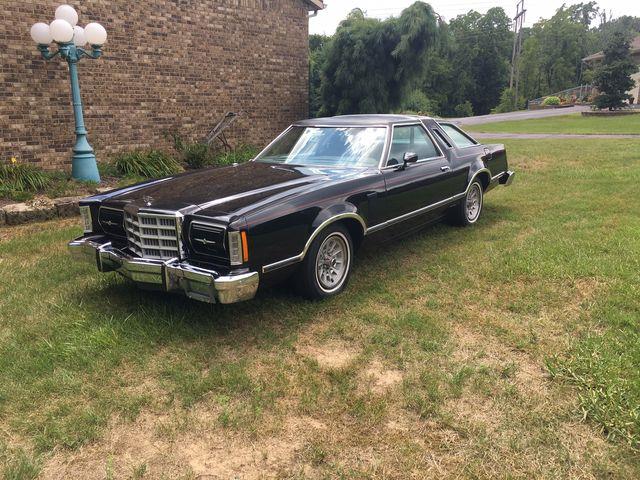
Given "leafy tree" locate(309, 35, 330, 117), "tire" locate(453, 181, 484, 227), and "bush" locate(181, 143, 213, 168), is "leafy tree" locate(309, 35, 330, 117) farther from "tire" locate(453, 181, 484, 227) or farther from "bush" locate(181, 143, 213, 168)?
"tire" locate(453, 181, 484, 227)

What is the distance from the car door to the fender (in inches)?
19.3

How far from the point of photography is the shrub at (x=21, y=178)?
307 inches

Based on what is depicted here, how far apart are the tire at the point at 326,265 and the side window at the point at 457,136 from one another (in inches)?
103

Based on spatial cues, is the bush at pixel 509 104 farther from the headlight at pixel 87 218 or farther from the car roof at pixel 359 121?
the headlight at pixel 87 218

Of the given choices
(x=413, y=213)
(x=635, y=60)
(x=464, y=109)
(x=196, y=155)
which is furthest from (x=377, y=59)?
(x=464, y=109)

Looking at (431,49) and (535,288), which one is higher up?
(431,49)

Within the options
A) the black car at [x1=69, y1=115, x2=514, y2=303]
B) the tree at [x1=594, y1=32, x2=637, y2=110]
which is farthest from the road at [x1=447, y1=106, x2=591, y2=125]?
the black car at [x1=69, y1=115, x2=514, y2=303]

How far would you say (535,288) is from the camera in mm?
4199

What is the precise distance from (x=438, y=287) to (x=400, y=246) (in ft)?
4.04

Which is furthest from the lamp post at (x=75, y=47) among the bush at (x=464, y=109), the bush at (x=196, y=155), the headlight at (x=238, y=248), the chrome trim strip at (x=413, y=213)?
the bush at (x=464, y=109)

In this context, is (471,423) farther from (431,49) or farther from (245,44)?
(431,49)

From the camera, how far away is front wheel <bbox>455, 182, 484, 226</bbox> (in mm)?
6023

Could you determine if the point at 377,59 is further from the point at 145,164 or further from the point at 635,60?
the point at 635,60

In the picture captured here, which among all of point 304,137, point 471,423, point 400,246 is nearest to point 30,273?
point 304,137
